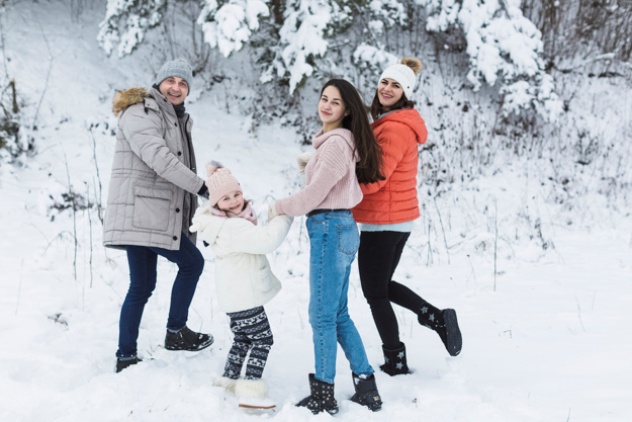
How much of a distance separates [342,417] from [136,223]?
5.79 ft

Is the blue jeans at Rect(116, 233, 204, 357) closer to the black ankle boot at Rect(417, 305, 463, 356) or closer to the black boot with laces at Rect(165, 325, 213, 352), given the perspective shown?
the black boot with laces at Rect(165, 325, 213, 352)

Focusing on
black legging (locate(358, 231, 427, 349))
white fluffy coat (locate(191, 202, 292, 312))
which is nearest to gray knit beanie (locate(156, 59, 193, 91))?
white fluffy coat (locate(191, 202, 292, 312))

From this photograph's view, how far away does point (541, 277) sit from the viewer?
18.4 feet

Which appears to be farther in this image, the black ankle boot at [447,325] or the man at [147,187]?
the black ankle boot at [447,325]

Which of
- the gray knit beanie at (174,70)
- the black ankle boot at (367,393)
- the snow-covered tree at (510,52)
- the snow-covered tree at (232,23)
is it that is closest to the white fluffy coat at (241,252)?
the black ankle boot at (367,393)

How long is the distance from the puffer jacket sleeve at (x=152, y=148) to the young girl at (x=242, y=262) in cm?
26

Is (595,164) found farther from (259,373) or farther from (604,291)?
(259,373)

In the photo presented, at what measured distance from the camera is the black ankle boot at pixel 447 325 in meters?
3.62

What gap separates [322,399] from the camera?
3.16m

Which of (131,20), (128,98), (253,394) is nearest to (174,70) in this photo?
(128,98)

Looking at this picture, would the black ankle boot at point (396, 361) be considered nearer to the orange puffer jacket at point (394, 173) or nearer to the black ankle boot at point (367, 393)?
the black ankle boot at point (367, 393)

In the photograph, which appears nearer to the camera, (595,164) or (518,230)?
(518,230)

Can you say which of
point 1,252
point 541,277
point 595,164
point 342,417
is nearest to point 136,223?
point 342,417

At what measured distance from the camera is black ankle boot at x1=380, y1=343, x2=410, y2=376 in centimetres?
366
